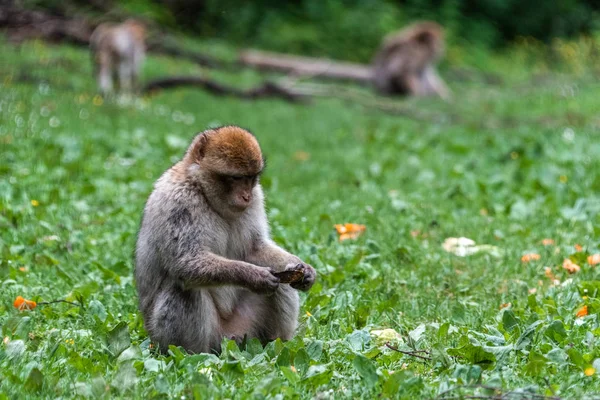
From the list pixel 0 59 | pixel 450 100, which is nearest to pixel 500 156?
pixel 450 100

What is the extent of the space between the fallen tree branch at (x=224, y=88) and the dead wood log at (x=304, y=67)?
3013 millimetres

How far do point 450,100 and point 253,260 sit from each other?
46.2 feet

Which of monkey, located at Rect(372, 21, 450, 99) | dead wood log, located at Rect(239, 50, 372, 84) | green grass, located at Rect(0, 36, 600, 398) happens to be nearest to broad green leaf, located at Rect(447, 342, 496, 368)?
green grass, located at Rect(0, 36, 600, 398)

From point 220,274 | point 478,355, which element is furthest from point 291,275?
point 478,355

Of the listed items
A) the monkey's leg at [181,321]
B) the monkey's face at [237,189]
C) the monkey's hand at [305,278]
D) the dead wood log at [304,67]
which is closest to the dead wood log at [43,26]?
the dead wood log at [304,67]

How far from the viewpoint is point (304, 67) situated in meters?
20.7

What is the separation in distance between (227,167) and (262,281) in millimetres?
611

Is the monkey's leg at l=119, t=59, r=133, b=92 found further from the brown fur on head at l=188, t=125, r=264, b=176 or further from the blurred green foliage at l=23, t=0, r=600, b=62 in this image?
the brown fur on head at l=188, t=125, r=264, b=176

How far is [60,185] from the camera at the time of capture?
28.7ft

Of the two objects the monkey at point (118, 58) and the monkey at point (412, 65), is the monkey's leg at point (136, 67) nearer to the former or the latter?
the monkey at point (118, 58)

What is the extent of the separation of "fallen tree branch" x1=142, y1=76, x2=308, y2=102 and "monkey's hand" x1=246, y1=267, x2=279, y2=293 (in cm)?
1263

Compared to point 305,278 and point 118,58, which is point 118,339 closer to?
point 305,278

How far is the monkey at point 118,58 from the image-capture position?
53.3ft

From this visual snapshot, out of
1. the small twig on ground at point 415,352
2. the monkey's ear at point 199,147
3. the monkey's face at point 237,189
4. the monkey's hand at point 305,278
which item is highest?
the monkey's ear at point 199,147
